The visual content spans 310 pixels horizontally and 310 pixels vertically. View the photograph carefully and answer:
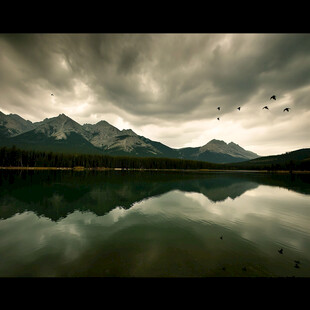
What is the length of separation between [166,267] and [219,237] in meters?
9.95

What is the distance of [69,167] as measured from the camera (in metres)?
169

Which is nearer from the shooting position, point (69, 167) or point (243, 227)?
point (243, 227)

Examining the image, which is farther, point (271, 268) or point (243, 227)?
point (243, 227)

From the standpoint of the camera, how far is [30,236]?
1833 cm

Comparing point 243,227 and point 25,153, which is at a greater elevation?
point 25,153
